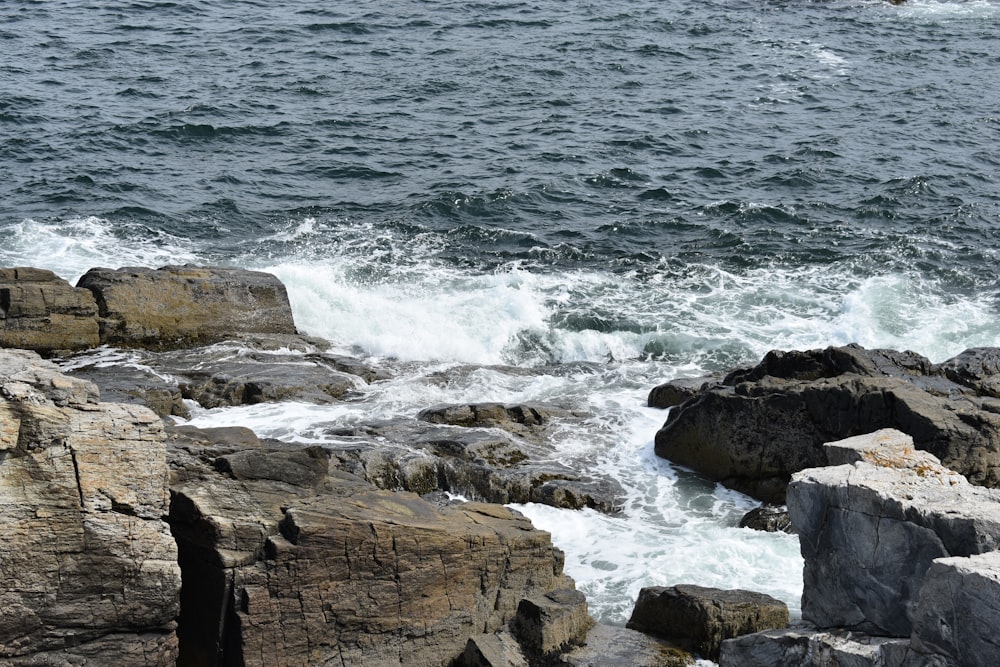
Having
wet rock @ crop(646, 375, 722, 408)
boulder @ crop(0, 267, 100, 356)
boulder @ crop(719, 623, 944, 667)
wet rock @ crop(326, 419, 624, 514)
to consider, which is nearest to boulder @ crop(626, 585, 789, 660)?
boulder @ crop(719, 623, 944, 667)

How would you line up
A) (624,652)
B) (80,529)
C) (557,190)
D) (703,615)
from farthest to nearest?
(557,190) < (703,615) < (624,652) < (80,529)

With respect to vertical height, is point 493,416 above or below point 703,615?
below

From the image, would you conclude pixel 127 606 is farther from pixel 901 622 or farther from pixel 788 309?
pixel 788 309

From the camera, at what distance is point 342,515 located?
12.5 m

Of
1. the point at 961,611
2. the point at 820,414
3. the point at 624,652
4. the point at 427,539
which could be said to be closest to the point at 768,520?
the point at 820,414

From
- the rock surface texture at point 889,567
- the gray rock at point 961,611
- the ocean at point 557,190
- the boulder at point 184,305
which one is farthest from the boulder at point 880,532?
the boulder at point 184,305

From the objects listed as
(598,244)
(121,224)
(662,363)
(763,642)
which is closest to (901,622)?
(763,642)

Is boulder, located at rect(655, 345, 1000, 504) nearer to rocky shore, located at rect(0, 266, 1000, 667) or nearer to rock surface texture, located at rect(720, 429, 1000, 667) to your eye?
rocky shore, located at rect(0, 266, 1000, 667)

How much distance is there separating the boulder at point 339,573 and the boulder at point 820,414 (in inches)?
206

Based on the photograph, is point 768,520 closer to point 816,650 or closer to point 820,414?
point 820,414

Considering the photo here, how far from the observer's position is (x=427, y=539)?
1292 centimetres

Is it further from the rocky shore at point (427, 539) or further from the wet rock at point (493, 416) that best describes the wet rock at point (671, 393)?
the rocky shore at point (427, 539)

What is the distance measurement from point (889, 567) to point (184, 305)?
15084 mm

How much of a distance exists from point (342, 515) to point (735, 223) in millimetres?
19841
